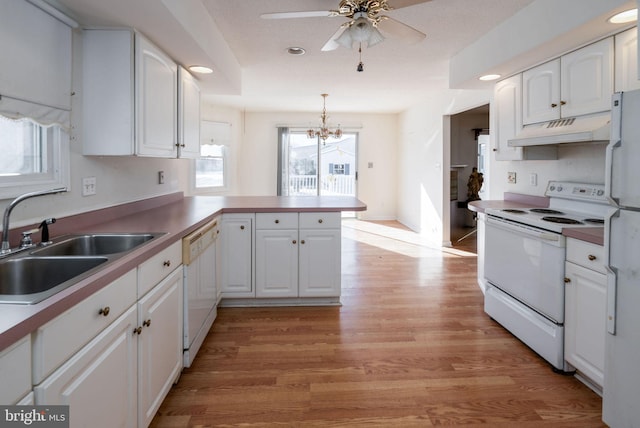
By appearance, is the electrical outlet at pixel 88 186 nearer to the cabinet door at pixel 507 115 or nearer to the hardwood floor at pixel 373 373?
the hardwood floor at pixel 373 373

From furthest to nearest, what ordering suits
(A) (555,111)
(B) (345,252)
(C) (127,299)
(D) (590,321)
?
1. (B) (345,252)
2. (A) (555,111)
3. (D) (590,321)
4. (C) (127,299)

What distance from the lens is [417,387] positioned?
213cm

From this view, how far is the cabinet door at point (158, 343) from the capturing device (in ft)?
5.17

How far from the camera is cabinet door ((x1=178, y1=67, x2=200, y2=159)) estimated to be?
3.04 m

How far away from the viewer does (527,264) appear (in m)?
2.57

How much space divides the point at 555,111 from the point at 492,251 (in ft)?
3.73

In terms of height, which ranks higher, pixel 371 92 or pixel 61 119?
pixel 371 92

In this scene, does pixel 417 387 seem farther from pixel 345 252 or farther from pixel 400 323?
pixel 345 252

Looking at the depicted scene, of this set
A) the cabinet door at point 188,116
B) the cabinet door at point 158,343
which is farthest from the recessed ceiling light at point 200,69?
the cabinet door at point 158,343

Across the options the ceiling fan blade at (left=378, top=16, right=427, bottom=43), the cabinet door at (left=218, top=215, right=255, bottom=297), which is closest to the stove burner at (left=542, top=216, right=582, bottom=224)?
the ceiling fan blade at (left=378, top=16, right=427, bottom=43)

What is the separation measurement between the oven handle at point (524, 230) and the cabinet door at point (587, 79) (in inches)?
33.3

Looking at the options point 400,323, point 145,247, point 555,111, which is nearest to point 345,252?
point 400,323

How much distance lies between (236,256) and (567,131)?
2633 millimetres

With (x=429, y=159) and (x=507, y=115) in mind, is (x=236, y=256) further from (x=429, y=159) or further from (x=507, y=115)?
(x=429, y=159)
